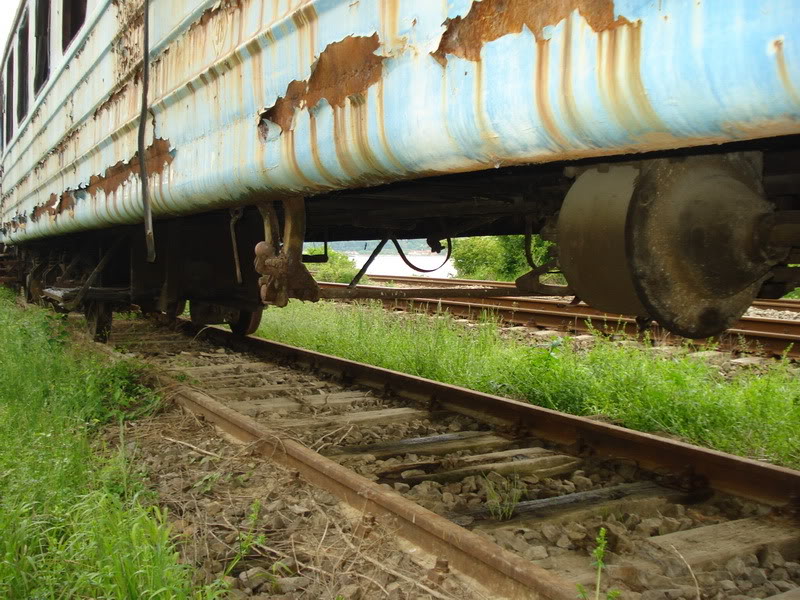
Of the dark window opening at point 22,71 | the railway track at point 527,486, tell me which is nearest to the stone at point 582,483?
A: the railway track at point 527,486

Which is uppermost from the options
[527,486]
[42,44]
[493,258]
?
[42,44]

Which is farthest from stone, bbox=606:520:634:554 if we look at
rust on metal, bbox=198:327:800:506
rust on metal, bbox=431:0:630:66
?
rust on metal, bbox=431:0:630:66

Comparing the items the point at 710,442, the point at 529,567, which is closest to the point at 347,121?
the point at 529,567

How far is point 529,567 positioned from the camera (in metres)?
2.23

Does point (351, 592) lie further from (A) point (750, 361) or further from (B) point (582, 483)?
(A) point (750, 361)

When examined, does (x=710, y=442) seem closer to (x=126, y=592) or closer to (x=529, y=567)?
(x=529, y=567)

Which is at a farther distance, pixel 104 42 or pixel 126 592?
pixel 104 42

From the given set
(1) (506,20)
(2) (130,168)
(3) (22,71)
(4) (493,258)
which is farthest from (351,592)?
(4) (493,258)

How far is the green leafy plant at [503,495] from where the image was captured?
10.2 ft

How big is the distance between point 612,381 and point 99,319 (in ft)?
17.1

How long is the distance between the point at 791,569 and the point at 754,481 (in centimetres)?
65

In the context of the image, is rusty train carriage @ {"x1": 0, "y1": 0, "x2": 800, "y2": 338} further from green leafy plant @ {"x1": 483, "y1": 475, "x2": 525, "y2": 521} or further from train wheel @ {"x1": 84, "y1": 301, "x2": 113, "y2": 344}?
train wheel @ {"x1": 84, "y1": 301, "x2": 113, "y2": 344}

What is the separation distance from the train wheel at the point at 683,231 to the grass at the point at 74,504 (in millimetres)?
1574

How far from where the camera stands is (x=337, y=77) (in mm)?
2432
